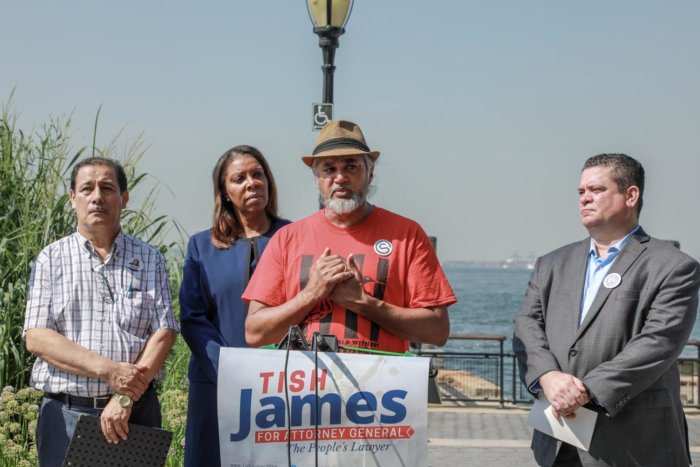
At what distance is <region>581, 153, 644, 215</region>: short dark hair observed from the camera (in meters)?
4.37

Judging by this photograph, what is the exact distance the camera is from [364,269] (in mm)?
4168

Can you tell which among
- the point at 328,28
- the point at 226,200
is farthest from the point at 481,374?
the point at 226,200

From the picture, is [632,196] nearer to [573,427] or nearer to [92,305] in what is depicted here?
[573,427]

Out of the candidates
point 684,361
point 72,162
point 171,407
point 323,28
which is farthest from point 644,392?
point 684,361

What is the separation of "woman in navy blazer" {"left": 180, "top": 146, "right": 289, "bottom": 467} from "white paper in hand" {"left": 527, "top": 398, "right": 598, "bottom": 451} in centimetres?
149

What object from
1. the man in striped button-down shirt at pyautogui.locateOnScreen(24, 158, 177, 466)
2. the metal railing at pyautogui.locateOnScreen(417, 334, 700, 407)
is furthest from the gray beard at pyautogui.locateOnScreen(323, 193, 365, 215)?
the metal railing at pyautogui.locateOnScreen(417, 334, 700, 407)

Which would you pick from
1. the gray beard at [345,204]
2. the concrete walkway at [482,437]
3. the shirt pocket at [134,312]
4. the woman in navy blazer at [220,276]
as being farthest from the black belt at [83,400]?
the concrete walkway at [482,437]

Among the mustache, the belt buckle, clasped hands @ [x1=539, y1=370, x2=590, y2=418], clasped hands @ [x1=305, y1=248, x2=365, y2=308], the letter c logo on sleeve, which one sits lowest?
the belt buckle

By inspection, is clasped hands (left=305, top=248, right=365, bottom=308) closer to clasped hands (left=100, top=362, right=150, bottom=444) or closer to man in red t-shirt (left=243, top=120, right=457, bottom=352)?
man in red t-shirt (left=243, top=120, right=457, bottom=352)

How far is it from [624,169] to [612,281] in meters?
0.50

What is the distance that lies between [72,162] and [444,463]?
14.0 ft

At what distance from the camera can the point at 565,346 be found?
4.41 m

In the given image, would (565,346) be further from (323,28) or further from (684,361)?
(684,361)

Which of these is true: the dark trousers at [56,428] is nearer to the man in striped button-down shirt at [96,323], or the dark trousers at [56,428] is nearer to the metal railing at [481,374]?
the man in striped button-down shirt at [96,323]
